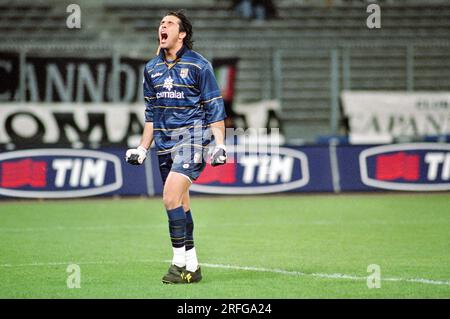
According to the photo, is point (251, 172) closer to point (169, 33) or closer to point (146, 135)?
point (146, 135)

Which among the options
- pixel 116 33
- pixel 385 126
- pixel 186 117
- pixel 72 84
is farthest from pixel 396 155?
pixel 186 117

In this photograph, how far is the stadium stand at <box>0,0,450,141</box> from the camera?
2495 centimetres

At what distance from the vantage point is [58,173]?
19.0m

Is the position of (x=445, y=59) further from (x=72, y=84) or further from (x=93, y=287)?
(x=93, y=287)

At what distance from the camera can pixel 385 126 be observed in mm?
22312

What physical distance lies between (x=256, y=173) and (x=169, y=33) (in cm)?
1056

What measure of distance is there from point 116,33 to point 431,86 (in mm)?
8090

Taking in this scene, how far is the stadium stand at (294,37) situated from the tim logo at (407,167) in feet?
13.7

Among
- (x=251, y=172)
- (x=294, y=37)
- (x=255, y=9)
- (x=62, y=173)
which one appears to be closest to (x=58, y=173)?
(x=62, y=173)

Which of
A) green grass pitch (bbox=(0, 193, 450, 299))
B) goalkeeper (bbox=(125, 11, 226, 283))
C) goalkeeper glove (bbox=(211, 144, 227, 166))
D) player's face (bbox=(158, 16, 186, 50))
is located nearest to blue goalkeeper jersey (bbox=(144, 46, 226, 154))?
goalkeeper (bbox=(125, 11, 226, 283))

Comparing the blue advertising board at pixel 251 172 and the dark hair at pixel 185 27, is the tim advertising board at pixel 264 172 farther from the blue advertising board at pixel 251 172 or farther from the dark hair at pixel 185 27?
the dark hair at pixel 185 27

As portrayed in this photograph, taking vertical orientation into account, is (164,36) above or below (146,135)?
above

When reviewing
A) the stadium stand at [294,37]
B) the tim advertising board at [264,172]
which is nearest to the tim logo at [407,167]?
the tim advertising board at [264,172]

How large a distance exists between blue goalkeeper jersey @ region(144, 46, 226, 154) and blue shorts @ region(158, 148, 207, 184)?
0.22 feet
